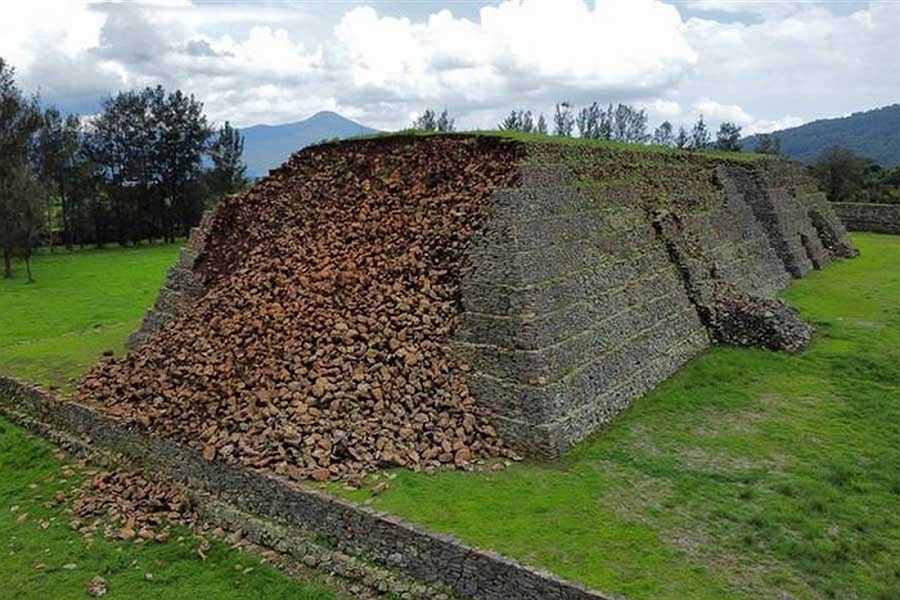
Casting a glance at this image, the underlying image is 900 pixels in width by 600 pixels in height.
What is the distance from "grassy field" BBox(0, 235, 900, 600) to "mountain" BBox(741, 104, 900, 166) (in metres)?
93.1

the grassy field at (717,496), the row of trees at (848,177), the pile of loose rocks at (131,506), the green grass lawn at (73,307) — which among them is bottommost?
the pile of loose rocks at (131,506)

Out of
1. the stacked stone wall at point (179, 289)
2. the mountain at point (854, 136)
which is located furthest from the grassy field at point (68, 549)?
the mountain at point (854, 136)

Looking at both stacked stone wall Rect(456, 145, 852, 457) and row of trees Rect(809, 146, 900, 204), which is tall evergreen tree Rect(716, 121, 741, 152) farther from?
stacked stone wall Rect(456, 145, 852, 457)

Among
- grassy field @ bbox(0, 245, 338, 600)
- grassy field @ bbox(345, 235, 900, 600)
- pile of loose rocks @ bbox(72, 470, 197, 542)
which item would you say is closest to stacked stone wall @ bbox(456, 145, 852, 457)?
grassy field @ bbox(345, 235, 900, 600)

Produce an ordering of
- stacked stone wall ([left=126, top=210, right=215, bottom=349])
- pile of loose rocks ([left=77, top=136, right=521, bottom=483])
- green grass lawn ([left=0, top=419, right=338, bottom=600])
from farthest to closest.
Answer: stacked stone wall ([left=126, top=210, right=215, bottom=349]) < pile of loose rocks ([left=77, top=136, right=521, bottom=483]) < green grass lawn ([left=0, top=419, right=338, bottom=600])

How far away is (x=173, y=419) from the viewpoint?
12.5m

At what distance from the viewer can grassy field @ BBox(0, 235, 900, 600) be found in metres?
8.62

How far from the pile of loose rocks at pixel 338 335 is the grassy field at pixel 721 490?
113 cm

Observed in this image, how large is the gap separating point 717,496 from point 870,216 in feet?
106

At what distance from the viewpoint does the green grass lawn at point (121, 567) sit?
9.64 meters

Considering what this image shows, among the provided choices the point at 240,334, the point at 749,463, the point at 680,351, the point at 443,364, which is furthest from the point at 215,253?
the point at 749,463

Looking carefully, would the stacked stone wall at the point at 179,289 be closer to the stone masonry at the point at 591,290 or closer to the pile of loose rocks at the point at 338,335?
the stone masonry at the point at 591,290

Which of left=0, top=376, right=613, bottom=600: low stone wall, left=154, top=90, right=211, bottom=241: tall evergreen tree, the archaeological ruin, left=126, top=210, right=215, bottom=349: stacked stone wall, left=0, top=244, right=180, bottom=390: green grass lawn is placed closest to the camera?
left=0, top=376, right=613, bottom=600: low stone wall

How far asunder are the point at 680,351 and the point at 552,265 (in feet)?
14.6
